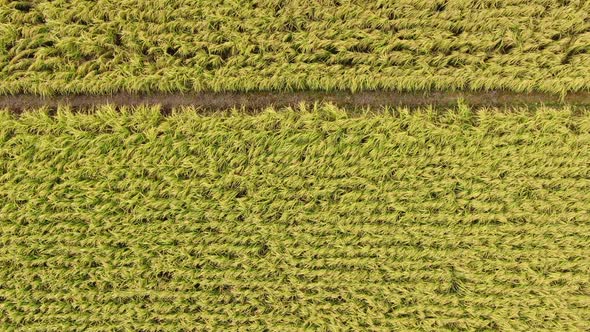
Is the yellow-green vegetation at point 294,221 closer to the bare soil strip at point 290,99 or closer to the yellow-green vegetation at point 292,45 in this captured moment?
the bare soil strip at point 290,99

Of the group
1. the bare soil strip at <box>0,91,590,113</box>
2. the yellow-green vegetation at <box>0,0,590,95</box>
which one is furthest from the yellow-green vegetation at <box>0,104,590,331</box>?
the yellow-green vegetation at <box>0,0,590,95</box>

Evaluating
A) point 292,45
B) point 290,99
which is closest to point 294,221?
point 290,99

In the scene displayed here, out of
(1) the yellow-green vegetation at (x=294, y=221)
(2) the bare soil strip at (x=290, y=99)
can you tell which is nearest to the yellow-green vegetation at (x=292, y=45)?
(2) the bare soil strip at (x=290, y=99)

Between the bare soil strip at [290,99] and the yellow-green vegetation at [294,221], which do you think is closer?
the yellow-green vegetation at [294,221]

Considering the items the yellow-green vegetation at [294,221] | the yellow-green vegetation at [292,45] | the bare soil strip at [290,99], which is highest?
the yellow-green vegetation at [292,45]

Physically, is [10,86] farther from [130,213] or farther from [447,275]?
[447,275]

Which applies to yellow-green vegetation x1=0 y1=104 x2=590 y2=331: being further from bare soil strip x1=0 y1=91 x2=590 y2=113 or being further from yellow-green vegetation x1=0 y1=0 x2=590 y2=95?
yellow-green vegetation x1=0 y1=0 x2=590 y2=95

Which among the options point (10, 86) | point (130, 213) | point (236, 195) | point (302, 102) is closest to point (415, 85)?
point (302, 102)

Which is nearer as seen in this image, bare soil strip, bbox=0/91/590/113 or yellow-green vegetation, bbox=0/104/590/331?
yellow-green vegetation, bbox=0/104/590/331
